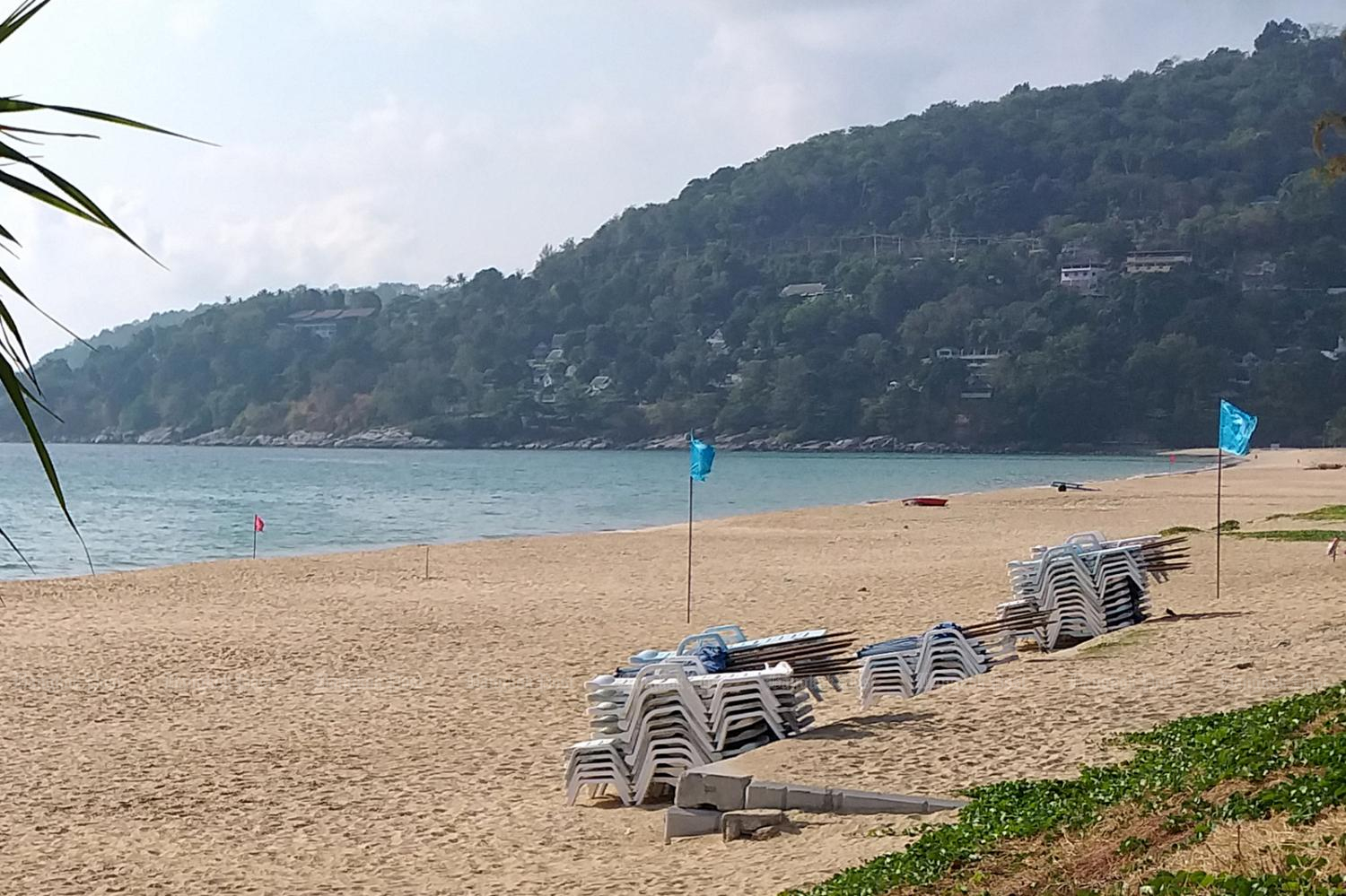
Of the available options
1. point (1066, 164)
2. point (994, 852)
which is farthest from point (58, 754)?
point (1066, 164)

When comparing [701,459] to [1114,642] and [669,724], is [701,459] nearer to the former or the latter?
[1114,642]

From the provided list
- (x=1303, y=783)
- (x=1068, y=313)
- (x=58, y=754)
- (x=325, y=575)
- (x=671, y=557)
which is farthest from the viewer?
(x=1068, y=313)

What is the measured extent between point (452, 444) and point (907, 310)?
44092 millimetres

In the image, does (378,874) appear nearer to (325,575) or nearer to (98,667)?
(98,667)

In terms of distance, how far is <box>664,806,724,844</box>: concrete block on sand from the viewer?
743 centimetres

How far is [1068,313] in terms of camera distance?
5118 inches

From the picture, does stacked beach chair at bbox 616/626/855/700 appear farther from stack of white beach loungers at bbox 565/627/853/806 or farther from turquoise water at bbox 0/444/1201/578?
turquoise water at bbox 0/444/1201/578

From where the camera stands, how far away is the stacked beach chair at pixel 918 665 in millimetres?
10742

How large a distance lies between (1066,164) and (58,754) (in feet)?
513

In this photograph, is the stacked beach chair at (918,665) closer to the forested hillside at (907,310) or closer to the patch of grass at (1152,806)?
the patch of grass at (1152,806)

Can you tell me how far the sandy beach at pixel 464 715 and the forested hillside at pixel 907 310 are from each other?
105 m

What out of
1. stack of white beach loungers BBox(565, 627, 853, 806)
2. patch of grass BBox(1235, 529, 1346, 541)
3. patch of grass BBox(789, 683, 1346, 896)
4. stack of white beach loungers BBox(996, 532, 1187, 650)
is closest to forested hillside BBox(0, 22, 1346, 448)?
patch of grass BBox(1235, 529, 1346, 541)

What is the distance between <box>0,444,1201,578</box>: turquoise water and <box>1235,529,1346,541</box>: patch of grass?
22.4 m

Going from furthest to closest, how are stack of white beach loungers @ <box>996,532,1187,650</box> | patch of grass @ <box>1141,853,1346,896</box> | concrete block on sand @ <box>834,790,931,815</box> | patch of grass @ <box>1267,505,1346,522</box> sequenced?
patch of grass @ <box>1267,505,1346,522</box>
stack of white beach loungers @ <box>996,532,1187,650</box>
concrete block on sand @ <box>834,790,931,815</box>
patch of grass @ <box>1141,853,1346,896</box>
